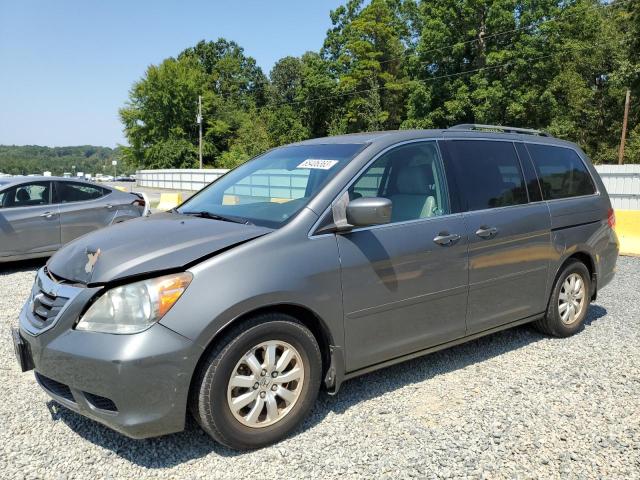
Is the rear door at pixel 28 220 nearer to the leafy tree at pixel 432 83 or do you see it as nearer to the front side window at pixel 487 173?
the front side window at pixel 487 173

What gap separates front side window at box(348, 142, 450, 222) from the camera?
371cm

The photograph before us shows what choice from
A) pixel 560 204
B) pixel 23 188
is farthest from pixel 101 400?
pixel 23 188

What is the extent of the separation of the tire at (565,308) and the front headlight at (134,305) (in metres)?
3.43

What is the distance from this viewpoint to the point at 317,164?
3.72 m

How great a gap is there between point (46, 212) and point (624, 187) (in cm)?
1494

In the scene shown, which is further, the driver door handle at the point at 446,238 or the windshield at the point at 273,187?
the driver door handle at the point at 446,238

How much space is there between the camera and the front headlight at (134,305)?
2674 millimetres

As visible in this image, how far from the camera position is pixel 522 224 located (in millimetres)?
4320

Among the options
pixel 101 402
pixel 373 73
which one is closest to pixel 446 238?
pixel 101 402

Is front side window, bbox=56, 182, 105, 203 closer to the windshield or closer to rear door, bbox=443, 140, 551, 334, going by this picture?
the windshield

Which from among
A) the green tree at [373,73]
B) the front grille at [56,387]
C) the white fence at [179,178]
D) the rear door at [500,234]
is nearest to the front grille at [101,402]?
the front grille at [56,387]

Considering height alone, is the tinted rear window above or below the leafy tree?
below

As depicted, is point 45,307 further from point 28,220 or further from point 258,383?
point 28,220

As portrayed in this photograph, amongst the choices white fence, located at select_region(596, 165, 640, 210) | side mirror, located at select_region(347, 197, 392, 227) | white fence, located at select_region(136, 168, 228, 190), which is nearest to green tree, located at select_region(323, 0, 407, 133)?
white fence, located at select_region(136, 168, 228, 190)
